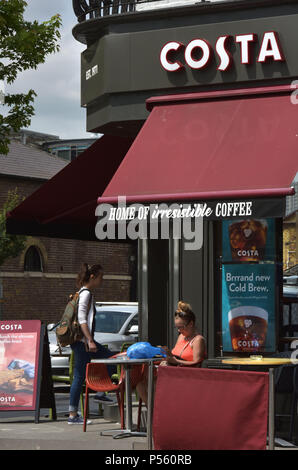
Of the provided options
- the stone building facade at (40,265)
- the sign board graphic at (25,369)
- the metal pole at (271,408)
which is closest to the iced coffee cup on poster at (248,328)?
the sign board graphic at (25,369)

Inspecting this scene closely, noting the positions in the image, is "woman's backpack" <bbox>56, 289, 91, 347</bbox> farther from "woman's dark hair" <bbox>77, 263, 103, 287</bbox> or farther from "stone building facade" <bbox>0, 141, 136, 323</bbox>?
"stone building facade" <bbox>0, 141, 136, 323</bbox>

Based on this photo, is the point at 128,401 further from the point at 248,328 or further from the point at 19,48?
the point at 19,48

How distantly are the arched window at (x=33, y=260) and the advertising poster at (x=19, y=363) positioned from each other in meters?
34.8

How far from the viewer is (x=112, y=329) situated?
19750 millimetres

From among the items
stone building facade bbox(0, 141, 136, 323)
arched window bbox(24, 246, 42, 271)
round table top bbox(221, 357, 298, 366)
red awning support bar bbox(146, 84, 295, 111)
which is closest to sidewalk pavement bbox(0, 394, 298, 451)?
round table top bbox(221, 357, 298, 366)

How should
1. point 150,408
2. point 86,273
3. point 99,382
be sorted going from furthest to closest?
point 86,273
point 99,382
point 150,408

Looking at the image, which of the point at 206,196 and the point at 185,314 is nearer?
the point at 185,314

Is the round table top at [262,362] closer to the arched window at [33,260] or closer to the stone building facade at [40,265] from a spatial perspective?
the stone building facade at [40,265]

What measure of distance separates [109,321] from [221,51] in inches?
340

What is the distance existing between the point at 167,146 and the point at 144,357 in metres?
2.84

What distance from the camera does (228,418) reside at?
808 cm

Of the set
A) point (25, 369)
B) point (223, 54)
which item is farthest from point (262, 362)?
point (223, 54)
